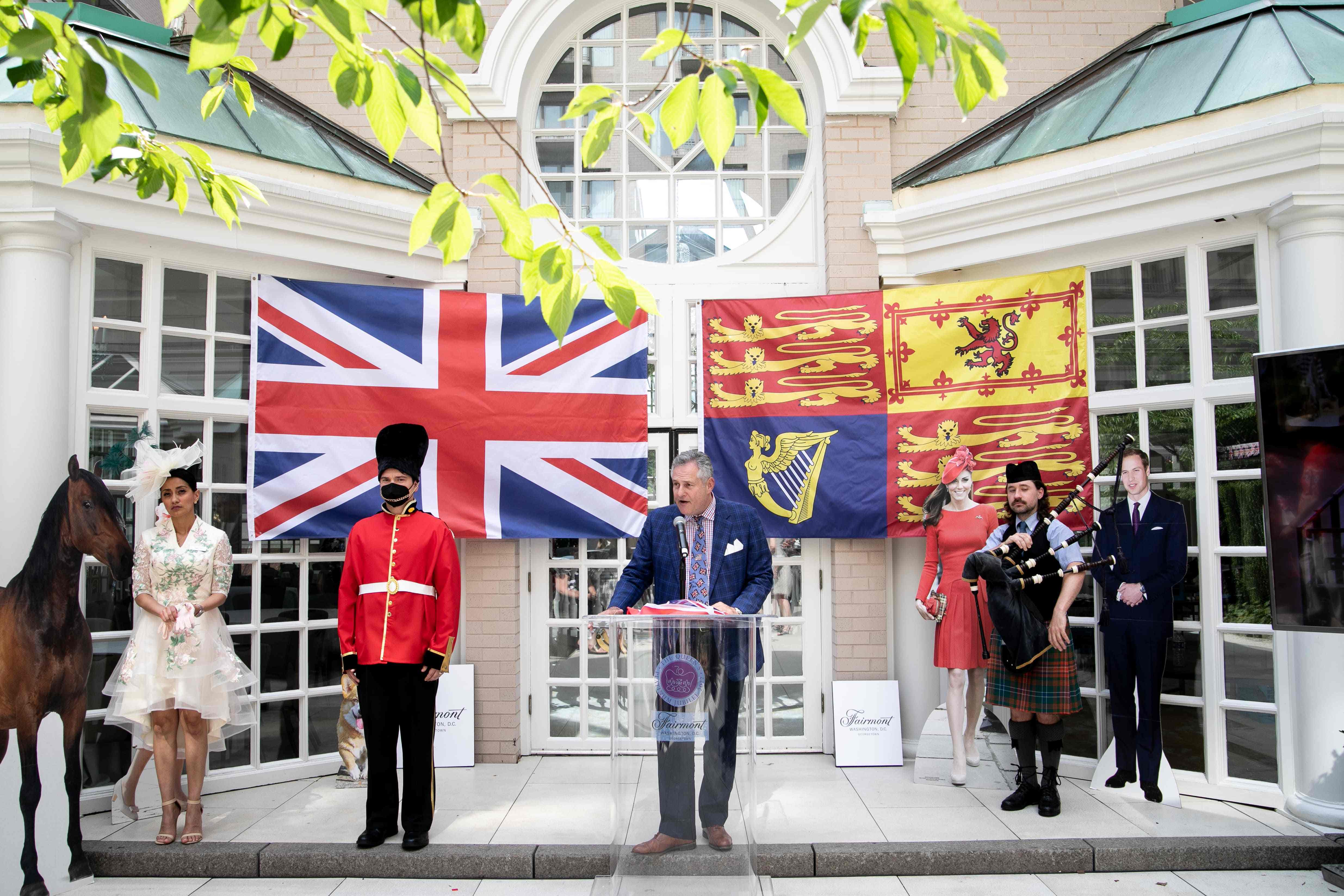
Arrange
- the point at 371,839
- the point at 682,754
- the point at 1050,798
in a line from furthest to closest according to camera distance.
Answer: the point at 1050,798 → the point at 371,839 → the point at 682,754

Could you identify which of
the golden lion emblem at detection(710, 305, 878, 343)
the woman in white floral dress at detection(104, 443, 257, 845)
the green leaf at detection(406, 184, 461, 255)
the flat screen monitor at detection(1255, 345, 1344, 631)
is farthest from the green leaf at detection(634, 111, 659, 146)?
the golden lion emblem at detection(710, 305, 878, 343)

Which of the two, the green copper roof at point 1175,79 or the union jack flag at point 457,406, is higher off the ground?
the green copper roof at point 1175,79

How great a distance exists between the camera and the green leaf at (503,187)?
7.23 feet

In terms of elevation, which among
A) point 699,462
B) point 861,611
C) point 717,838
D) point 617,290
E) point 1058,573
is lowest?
point 717,838

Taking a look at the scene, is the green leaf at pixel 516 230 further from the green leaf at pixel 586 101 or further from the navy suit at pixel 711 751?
the navy suit at pixel 711 751

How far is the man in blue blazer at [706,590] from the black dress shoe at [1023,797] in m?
1.74

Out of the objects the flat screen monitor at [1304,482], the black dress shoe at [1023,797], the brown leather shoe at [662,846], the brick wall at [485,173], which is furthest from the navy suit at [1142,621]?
the brick wall at [485,173]

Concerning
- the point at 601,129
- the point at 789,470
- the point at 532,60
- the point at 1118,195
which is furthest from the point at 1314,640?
the point at 532,60

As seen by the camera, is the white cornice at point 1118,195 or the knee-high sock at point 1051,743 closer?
the white cornice at point 1118,195

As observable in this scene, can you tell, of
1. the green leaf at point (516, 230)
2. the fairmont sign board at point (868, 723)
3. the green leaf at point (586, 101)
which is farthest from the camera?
the fairmont sign board at point (868, 723)

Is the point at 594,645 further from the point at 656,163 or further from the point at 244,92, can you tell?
the point at 244,92

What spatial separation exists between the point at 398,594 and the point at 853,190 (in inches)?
145

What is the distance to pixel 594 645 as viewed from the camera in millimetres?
5938

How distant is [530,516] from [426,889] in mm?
2204
